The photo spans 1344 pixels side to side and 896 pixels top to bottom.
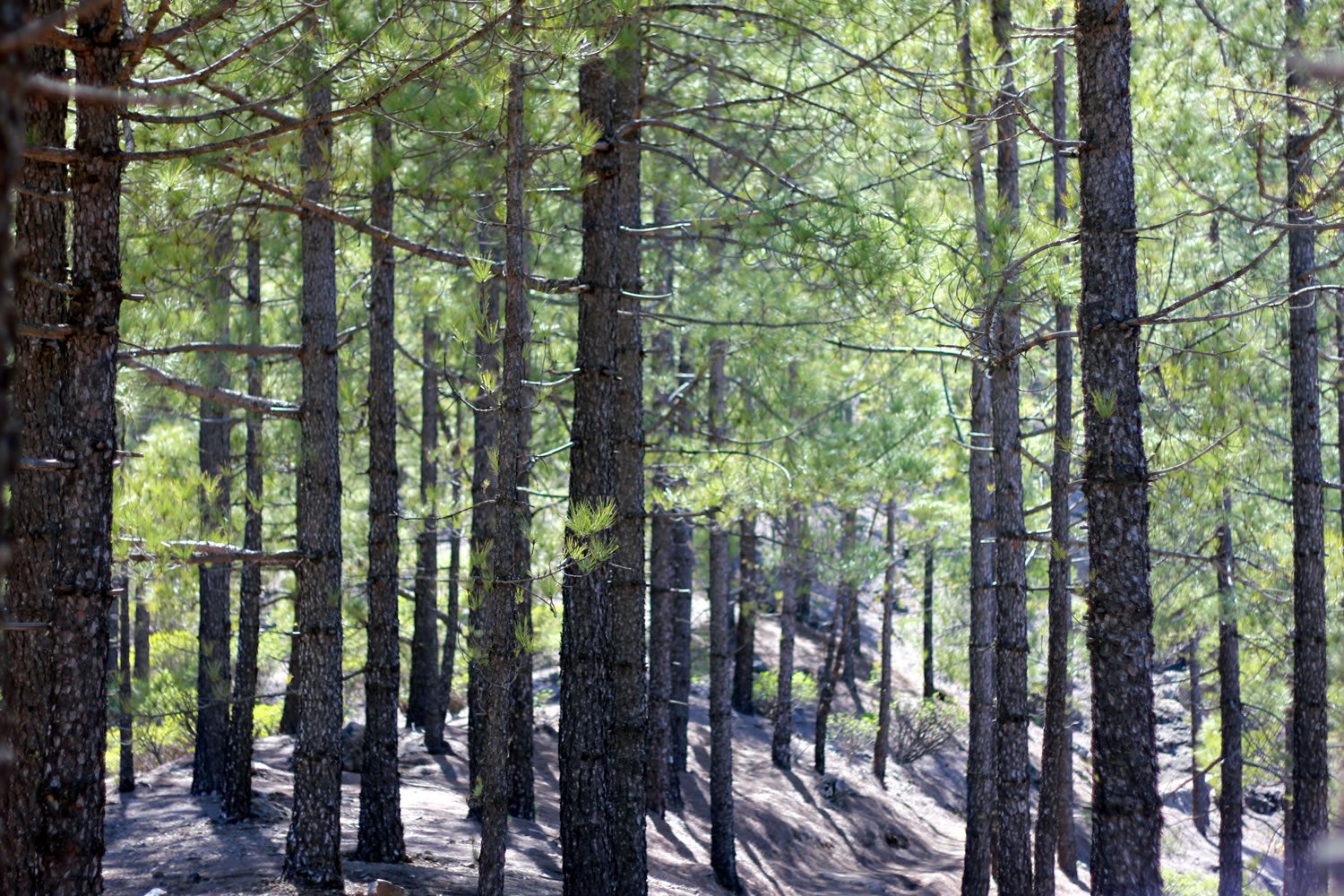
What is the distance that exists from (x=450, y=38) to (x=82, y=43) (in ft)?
5.30

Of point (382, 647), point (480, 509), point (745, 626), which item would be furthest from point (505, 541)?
point (745, 626)

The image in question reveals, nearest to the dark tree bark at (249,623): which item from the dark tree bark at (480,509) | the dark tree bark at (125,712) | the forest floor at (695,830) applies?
the forest floor at (695,830)

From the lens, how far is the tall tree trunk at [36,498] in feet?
15.0

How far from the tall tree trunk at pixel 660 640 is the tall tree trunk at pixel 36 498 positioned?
8.46 meters

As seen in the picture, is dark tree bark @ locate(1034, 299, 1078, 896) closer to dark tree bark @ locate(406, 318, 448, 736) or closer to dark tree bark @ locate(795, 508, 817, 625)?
dark tree bark @ locate(795, 508, 817, 625)

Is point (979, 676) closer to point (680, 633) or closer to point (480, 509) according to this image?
point (480, 509)

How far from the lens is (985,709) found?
1086cm

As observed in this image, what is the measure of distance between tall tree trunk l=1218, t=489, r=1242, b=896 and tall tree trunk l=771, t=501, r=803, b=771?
552 centimetres

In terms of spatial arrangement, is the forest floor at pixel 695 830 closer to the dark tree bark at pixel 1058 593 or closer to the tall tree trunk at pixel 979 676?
the tall tree trunk at pixel 979 676

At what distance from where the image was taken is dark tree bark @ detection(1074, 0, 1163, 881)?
5.96 metres

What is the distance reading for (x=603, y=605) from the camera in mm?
8039

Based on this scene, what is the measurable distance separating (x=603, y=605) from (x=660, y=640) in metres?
6.46

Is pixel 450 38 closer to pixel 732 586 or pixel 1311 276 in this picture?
pixel 1311 276

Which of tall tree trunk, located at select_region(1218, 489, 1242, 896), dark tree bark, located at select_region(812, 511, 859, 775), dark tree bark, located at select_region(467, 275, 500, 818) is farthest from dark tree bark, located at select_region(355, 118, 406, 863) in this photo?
dark tree bark, located at select_region(812, 511, 859, 775)
